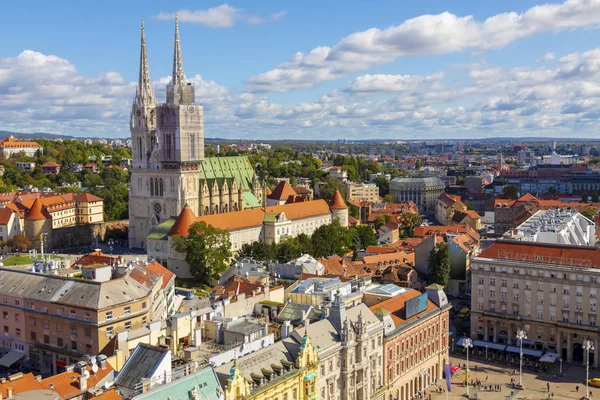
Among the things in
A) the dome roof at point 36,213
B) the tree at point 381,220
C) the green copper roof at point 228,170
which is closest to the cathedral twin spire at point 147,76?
the green copper roof at point 228,170

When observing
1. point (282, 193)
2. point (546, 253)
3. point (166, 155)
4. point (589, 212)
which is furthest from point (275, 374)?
point (589, 212)

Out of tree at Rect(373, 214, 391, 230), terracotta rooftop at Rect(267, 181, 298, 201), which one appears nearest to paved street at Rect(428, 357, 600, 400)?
tree at Rect(373, 214, 391, 230)

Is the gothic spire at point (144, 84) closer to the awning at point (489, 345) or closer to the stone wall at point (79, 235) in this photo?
the stone wall at point (79, 235)

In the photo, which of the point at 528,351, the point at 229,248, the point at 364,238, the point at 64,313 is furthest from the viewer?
the point at 364,238

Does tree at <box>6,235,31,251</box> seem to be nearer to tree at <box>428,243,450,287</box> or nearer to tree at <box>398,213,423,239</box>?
tree at <box>428,243,450,287</box>

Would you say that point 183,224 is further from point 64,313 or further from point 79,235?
point 64,313
